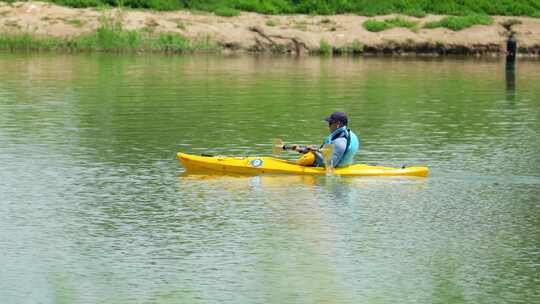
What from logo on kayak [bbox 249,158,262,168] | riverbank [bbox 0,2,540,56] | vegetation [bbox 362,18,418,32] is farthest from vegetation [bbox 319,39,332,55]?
logo on kayak [bbox 249,158,262,168]

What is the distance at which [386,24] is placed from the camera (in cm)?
6003

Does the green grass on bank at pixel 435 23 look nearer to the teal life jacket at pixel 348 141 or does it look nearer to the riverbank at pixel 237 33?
the riverbank at pixel 237 33

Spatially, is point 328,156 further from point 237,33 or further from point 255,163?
point 237,33

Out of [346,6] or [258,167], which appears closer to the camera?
[258,167]

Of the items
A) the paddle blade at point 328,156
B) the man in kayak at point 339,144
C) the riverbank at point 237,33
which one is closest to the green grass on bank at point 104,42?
the riverbank at point 237,33

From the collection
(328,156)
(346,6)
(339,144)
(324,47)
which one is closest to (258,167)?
(328,156)

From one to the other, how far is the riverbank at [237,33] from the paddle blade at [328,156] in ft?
114

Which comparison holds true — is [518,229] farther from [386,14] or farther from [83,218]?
[386,14]

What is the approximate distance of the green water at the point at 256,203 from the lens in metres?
14.3

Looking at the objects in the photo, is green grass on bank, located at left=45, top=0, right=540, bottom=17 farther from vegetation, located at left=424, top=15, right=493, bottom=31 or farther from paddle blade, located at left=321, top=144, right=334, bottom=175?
paddle blade, located at left=321, top=144, right=334, bottom=175

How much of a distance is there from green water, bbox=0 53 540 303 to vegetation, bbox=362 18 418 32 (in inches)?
869

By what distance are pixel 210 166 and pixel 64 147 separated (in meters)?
4.42

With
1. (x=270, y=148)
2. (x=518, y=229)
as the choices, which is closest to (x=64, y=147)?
(x=270, y=148)

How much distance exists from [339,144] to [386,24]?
39.1m
